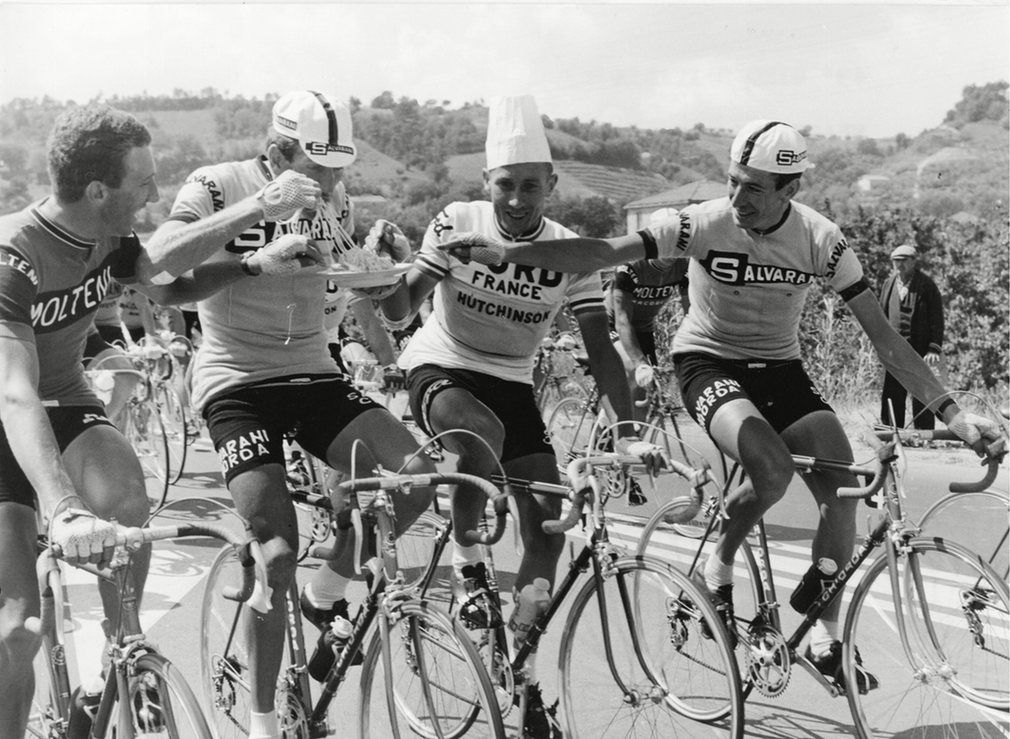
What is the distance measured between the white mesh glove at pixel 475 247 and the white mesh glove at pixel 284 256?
1.82ft

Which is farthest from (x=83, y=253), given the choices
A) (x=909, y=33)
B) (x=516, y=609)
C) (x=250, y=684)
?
(x=909, y=33)

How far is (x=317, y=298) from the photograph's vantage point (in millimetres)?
4559

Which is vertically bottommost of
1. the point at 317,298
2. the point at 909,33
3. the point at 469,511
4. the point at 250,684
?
the point at 250,684

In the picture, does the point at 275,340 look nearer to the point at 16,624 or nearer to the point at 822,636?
the point at 16,624

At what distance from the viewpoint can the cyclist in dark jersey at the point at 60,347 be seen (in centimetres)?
338

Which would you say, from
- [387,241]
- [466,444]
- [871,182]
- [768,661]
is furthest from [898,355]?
[871,182]

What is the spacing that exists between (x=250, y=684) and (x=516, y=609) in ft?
3.17

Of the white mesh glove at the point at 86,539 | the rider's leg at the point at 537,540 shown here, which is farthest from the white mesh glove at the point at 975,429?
the white mesh glove at the point at 86,539

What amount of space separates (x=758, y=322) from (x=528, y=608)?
5.93ft

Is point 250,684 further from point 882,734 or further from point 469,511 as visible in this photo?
point 882,734

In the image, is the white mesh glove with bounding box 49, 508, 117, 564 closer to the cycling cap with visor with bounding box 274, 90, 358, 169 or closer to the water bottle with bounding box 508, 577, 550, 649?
the water bottle with bounding box 508, 577, 550, 649

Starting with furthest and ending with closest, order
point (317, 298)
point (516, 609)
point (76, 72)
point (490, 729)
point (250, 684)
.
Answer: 1. point (76, 72)
2. point (317, 298)
3. point (516, 609)
4. point (250, 684)
5. point (490, 729)

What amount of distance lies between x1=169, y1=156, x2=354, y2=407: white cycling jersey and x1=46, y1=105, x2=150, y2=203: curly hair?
2.22 ft

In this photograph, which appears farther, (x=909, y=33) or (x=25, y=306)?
(x=909, y=33)
